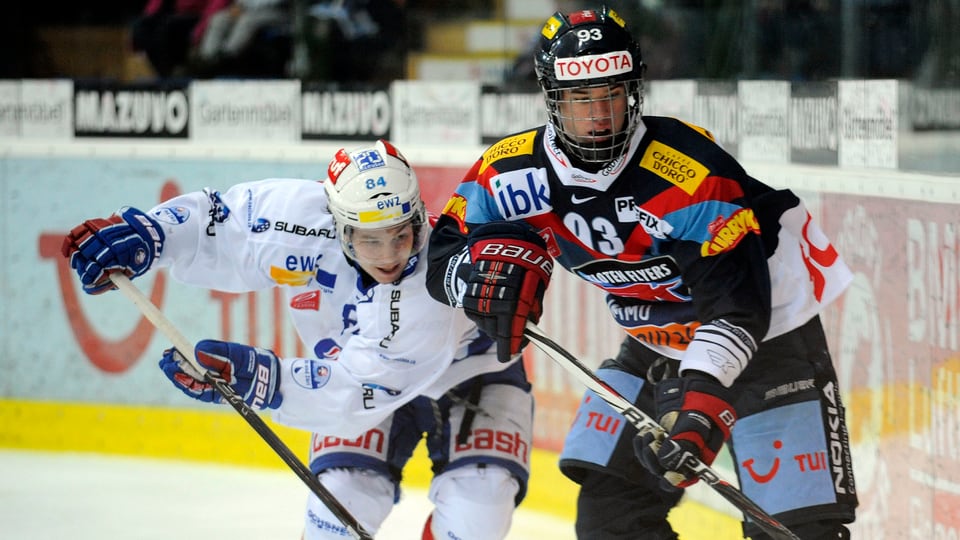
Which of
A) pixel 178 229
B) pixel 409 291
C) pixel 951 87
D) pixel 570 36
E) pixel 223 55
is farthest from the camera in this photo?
pixel 223 55

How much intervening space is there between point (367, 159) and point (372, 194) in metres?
0.13

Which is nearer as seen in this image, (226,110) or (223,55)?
(226,110)

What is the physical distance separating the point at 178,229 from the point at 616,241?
3.65ft

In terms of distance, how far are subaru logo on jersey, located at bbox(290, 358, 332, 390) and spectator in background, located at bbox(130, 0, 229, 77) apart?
324cm

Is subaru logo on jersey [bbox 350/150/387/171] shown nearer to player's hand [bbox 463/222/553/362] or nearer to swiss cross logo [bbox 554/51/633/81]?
player's hand [bbox 463/222/553/362]

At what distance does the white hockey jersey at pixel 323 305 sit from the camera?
3.06 meters

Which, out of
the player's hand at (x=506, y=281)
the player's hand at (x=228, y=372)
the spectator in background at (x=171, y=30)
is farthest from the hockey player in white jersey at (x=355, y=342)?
the spectator in background at (x=171, y=30)

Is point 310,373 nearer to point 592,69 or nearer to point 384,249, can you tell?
point 384,249

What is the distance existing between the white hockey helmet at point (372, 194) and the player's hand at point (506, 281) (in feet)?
1.02

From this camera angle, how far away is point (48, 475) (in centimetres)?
521

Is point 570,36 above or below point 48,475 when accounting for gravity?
above

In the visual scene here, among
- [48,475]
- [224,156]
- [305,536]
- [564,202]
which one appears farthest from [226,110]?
[564,202]

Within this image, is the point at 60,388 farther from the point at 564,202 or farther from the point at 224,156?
the point at 564,202

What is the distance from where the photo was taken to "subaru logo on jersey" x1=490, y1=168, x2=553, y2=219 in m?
2.72
